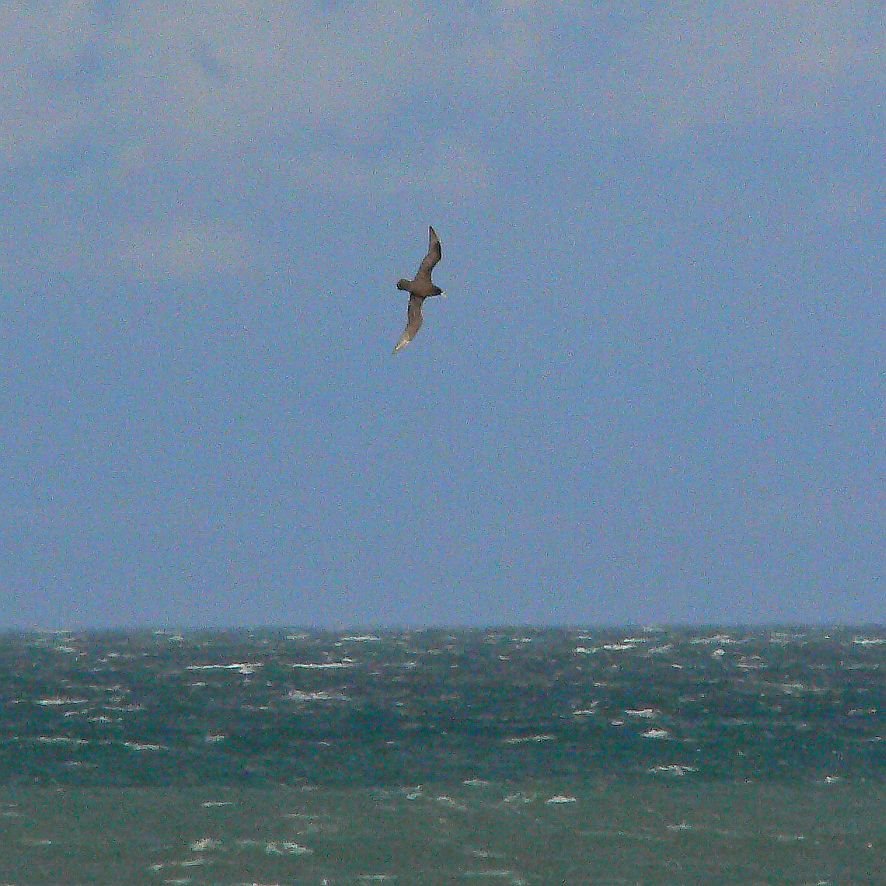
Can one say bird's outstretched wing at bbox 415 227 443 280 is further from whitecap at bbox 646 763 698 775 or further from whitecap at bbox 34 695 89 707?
whitecap at bbox 34 695 89 707

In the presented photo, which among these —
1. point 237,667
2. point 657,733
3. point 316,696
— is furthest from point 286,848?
point 237,667

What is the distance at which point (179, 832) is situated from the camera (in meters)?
35.5

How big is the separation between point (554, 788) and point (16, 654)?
10389 centimetres

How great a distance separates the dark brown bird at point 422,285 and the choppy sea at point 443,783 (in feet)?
42.4

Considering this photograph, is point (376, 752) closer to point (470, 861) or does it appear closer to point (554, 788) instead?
point (554, 788)

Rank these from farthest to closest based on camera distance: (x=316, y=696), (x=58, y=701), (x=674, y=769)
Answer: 1. (x=316, y=696)
2. (x=58, y=701)
3. (x=674, y=769)

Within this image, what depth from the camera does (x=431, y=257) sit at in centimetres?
2439

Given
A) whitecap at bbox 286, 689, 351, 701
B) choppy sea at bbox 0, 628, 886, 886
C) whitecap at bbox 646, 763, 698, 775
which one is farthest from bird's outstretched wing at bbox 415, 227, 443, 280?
whitecap at bbox 286, 689, 351, 701

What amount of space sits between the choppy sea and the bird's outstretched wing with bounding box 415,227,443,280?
527 inches

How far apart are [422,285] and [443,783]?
22774 mm

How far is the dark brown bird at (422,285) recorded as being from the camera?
23906mm

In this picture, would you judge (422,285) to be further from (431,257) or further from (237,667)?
(237,667)

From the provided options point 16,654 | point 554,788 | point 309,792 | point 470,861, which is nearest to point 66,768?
point 309,792

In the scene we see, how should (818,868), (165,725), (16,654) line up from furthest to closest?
1. (16,654)
2. (165,725)
3. (818,868)
